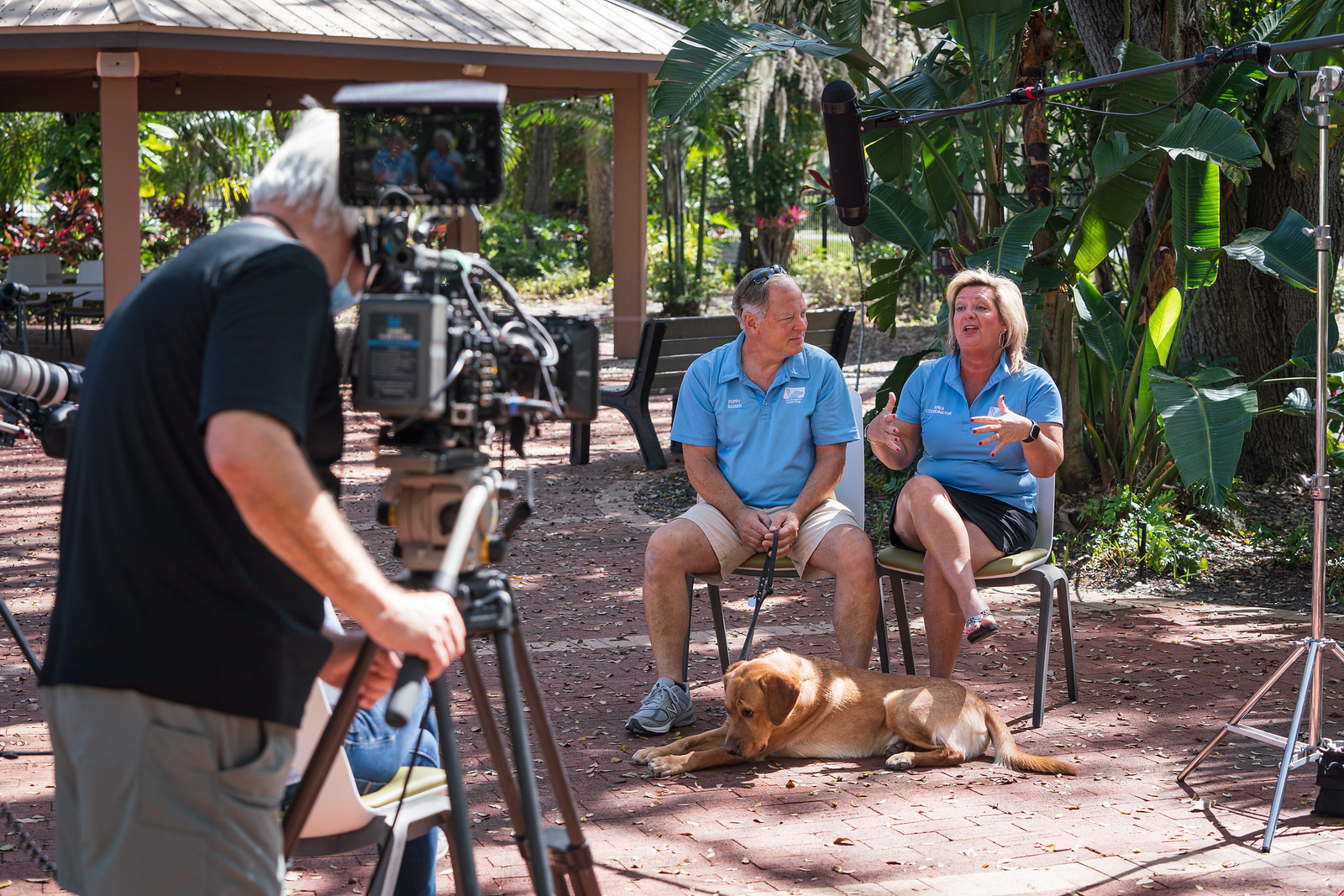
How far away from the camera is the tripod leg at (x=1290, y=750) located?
365 cm

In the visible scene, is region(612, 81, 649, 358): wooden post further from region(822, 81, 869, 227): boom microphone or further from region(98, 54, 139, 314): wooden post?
region(822, 81, 869, 227): boom microphone

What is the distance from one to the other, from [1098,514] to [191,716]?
20.7 feet

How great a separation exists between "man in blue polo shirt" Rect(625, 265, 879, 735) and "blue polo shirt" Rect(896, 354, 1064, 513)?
352 mm

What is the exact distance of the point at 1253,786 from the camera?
4098 mm

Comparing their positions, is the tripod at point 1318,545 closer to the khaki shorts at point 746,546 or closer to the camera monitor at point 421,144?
the khaki shorts at point 746,546

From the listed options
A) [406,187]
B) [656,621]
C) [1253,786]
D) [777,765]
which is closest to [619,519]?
[656,621]

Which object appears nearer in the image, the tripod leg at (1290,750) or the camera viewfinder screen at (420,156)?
the camera viewfinder screen at (420,156)

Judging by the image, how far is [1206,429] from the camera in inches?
241

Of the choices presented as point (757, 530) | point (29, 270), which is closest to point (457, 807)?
point (757, 530)

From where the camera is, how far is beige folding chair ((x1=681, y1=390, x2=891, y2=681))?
4.90m

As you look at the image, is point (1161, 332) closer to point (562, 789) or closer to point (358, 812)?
point (562, 789)

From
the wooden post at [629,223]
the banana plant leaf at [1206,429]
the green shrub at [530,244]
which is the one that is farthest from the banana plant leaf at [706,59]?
the green shrub at [530,244]

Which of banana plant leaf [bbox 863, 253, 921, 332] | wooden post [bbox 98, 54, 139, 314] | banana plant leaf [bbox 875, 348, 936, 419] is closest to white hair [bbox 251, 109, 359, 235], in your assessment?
banana plant leaf [bbox 875, 348, 936, 419]

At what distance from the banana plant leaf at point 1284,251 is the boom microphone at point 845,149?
212 centimetres
